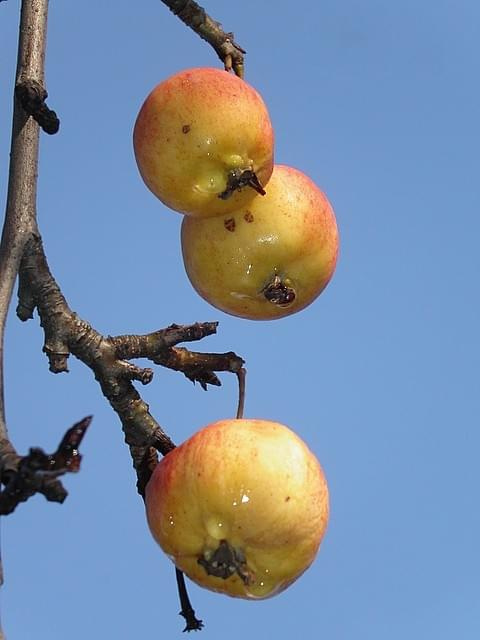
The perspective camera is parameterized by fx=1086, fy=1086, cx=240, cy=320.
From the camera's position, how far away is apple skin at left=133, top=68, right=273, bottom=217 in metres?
2.71

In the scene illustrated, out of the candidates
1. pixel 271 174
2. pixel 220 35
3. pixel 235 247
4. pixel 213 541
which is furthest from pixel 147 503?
pixel 220 35

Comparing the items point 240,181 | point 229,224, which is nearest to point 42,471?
point 240,181

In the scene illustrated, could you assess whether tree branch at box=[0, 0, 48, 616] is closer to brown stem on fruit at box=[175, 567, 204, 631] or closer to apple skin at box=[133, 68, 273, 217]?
apple skin at box=[133, 68, 273, 217]

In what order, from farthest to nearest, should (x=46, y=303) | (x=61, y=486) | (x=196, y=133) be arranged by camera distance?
(x=196, y=133) < (x=46, y=303) < (x=61, y=486)

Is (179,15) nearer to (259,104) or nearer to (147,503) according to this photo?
(259,104)

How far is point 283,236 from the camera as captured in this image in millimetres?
2887

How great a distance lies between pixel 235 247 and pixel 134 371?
0.49 meters

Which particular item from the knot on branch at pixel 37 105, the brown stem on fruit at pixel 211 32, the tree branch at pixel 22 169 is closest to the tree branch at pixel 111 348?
the tree branch at pixel 22 169

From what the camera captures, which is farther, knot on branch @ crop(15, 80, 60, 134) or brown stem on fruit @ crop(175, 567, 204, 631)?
knot on branch @ crop(15, 80, 60, 134)

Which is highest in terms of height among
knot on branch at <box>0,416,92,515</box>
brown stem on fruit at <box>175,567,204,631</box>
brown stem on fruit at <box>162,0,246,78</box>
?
brown stem on fruit at <box>162,0,246,78</box>

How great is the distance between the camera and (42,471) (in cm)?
175

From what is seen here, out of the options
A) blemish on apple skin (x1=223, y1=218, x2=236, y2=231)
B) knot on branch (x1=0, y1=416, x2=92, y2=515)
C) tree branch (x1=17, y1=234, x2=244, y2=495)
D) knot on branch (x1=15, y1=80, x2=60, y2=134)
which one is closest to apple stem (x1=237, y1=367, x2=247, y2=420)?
tree branch (x1=17, y1=234, x2=244, y2=495)

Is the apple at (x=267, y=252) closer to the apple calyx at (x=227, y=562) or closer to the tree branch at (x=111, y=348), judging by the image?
the tree branch at (x=111, y=348)

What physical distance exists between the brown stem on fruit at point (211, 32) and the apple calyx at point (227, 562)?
152cm
